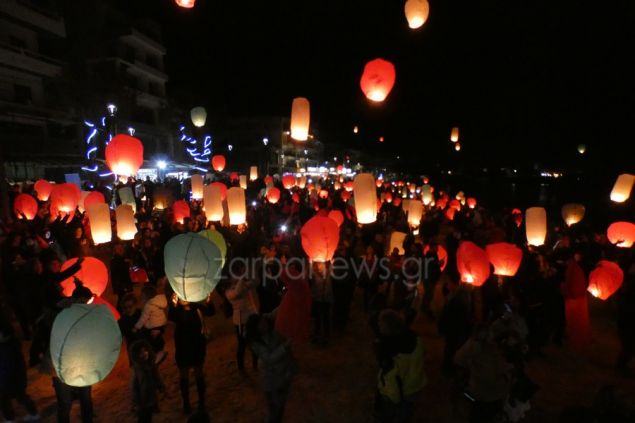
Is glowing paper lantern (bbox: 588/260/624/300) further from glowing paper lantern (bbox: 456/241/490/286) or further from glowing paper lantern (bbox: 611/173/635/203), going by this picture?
glowing paper lantern (bbox: 611/173/635/203)

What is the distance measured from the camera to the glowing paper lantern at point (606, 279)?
6189 mm

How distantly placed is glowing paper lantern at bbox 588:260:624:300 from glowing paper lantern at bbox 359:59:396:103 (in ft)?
16.6

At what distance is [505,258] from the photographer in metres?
6.25

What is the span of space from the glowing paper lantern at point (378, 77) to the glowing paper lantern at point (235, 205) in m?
4.15

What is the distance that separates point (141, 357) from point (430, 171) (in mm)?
52818

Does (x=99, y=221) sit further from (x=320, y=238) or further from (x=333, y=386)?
(x=333, y=386)

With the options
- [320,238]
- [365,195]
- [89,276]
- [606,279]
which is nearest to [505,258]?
[606,279]

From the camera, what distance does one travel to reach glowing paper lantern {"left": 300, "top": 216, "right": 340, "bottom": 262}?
19.9 ft

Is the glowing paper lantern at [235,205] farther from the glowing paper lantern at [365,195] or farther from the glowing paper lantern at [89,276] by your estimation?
the glowing paper lantern at [89,276]

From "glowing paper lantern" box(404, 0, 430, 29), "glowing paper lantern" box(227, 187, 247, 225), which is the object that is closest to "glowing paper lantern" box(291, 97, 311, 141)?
"glowing paper lantern" box(227, 187, 247, 225)

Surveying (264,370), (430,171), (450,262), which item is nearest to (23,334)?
(264,370)

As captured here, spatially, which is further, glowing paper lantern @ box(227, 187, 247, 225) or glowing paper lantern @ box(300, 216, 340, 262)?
glowing paper lantern @ box(227, 187, 247, 225)

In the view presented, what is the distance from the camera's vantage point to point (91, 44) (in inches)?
1085

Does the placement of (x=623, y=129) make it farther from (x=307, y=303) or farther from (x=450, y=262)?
(x=307, y=303)
